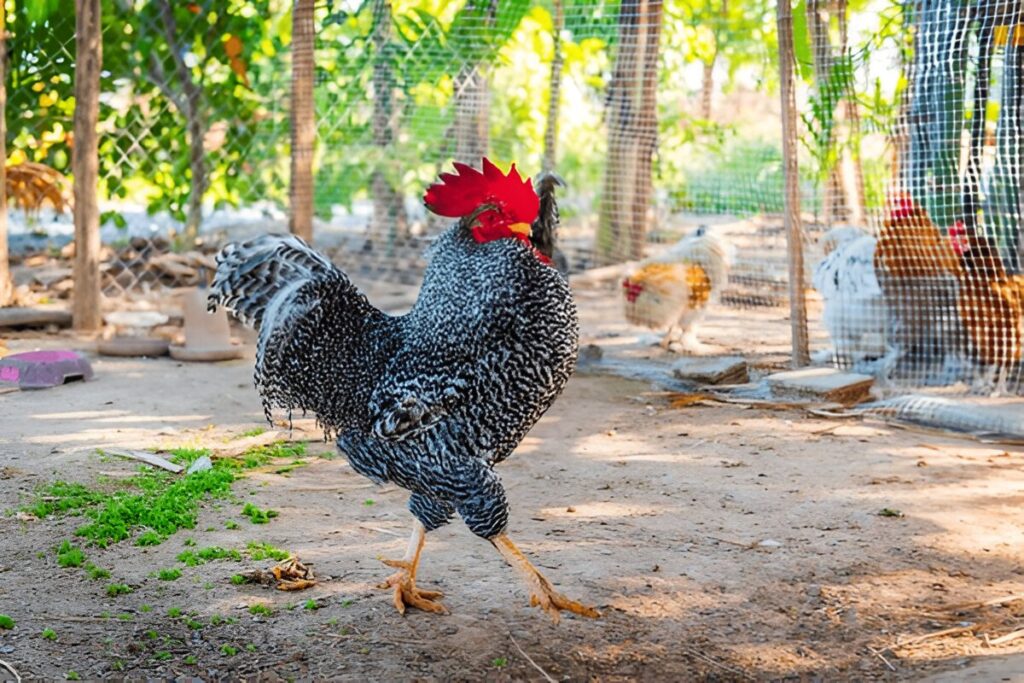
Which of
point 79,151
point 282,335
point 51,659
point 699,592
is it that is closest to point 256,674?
point 51,659

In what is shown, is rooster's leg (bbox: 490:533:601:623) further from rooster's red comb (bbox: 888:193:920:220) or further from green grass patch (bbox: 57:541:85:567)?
rooster's red comb (bbox: 888:193:920:220)

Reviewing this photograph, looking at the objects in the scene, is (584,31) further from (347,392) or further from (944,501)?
(347,392)

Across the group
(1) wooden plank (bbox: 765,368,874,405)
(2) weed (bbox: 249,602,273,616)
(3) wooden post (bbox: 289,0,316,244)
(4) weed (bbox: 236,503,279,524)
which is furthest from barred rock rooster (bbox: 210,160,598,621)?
(3) wooden post (bbox: 289,0,316,244)

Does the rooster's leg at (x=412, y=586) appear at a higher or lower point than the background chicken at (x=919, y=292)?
lower

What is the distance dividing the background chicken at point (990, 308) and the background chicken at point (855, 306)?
1.78 feet

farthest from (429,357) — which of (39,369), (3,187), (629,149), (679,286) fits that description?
(629,149)

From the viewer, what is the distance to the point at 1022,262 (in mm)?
6824

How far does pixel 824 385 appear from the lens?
21.5 ft

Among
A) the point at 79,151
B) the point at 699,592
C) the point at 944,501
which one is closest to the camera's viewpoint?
the point at 699,592

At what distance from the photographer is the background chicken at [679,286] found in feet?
26.4

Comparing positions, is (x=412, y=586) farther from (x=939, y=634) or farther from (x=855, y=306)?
(x=855, y=306)

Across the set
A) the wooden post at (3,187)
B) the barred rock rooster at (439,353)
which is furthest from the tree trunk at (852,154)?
the wooden post at (3,187)

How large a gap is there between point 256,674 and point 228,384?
401 cm

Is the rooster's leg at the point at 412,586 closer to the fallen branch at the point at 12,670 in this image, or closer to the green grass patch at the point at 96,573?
the green grass patch at the point at 96,573
